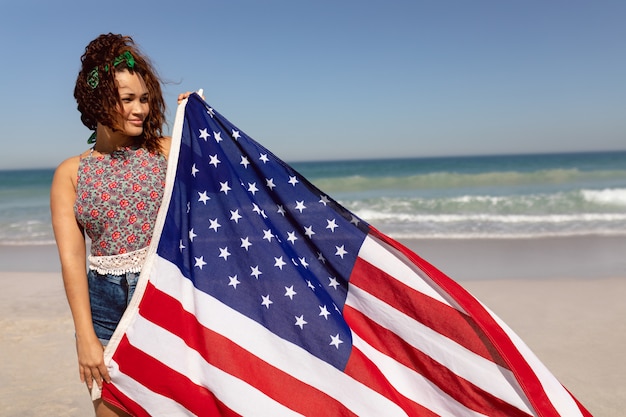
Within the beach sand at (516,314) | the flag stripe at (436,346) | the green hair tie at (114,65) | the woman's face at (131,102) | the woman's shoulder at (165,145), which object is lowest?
the beach sand at (516,314)

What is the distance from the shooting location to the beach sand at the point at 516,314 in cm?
405

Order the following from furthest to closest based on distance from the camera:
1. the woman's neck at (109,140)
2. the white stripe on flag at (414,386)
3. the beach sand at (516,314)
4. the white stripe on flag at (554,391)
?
1. the beach sand at (516,314)
2. the white stripe on flag at (414,386)
3. the white stripe on flag at (554,391)
4. the woman's neck at (109,140)

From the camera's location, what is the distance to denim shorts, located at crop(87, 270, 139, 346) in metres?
2.17

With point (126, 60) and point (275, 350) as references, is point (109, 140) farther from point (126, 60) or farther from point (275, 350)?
point (275, 350)

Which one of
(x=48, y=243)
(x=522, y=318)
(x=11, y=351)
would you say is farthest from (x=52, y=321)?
(x=48, y=243)

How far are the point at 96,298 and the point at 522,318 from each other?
4.55 m

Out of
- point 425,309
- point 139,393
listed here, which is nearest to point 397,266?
point 425,309

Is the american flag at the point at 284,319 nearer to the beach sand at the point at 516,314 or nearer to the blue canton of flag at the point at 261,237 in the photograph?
the blue canton of flag at the point at 261,237

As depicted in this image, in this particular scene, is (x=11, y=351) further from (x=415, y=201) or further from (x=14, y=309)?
(x=415, y=201)

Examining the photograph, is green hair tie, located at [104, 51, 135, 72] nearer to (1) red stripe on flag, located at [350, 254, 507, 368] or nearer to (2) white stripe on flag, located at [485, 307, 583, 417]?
(1) red stripe on flag, located at [350, 254, 507, 368]

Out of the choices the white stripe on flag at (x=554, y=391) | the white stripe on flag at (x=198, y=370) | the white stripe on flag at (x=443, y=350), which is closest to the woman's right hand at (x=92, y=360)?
the white stripe on flag at (x=198, y=370)

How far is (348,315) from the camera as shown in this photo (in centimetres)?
252

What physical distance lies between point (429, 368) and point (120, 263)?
1417 mm

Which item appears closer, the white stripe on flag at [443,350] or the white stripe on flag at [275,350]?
the white stripe on flag at [275,350]
